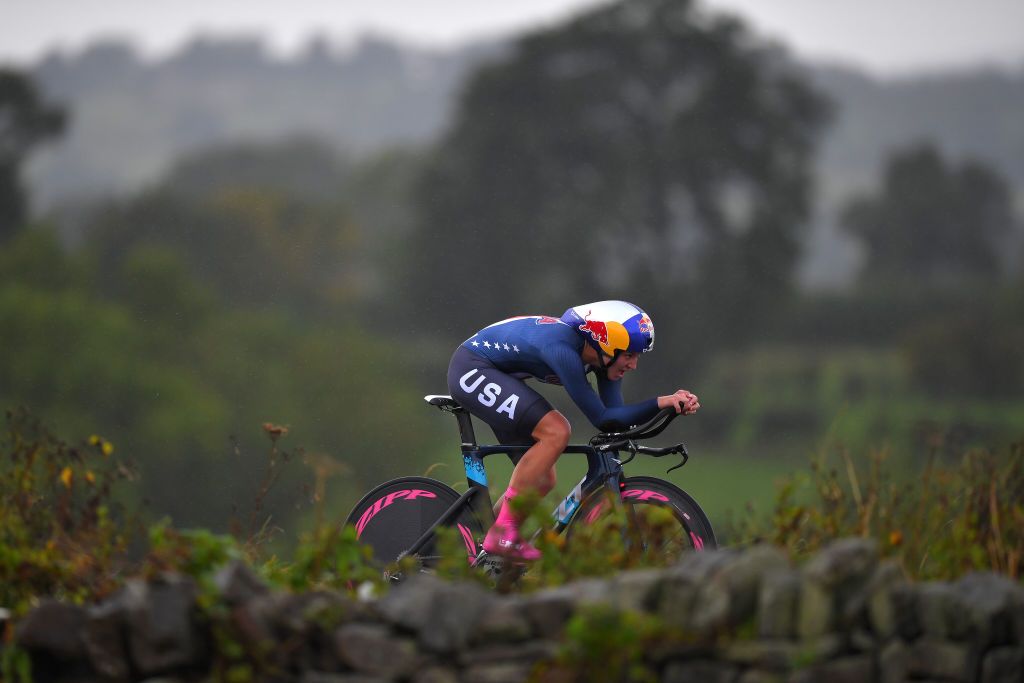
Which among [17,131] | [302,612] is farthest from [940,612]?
[17,131]

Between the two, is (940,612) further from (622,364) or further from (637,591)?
(622,364)

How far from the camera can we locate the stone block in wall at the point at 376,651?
16.8 ft

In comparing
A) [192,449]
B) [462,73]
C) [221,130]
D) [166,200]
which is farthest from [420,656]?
[221,130]

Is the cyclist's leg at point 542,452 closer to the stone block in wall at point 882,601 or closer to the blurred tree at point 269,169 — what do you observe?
the stone block in wall at point 882,601

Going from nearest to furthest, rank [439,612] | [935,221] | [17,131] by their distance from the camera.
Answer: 1. [439,612]
2. [17,131]
3. [935,221]

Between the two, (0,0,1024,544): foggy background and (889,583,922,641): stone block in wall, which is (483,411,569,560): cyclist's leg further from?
(0,0,1024,544): foggy background

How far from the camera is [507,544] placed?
714 centimetres

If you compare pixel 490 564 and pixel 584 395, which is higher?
pixel 584 395

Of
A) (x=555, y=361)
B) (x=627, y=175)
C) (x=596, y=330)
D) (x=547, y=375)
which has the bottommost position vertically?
(x=547, y=375)

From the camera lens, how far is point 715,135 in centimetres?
4750

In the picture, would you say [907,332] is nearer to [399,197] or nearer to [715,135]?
[715,135]

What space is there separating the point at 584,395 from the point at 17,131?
4258 cm

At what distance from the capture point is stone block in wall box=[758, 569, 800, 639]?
5004mm

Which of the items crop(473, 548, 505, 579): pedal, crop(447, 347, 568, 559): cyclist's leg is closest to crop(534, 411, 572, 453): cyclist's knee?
crop(447, 347, 568, 559): cyclist's leg
